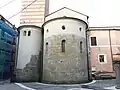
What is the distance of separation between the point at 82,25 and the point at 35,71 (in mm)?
6802

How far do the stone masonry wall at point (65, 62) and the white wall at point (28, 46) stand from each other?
1.90 meters

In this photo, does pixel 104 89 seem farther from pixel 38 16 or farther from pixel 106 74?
pixel 38 16

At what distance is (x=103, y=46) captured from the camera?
1608cm

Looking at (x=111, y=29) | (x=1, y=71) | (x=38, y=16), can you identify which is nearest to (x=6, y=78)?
(x=1, y=71)

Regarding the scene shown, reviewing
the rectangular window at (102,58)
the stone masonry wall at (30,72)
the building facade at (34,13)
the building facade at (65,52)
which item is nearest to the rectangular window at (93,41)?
the rectangular window at (102,58)

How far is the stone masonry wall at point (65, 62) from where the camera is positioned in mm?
11656

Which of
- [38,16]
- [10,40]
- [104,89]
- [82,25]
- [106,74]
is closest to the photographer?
[104,89]

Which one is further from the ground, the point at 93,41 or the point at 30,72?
the point at 93,41

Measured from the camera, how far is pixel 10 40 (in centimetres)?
1633

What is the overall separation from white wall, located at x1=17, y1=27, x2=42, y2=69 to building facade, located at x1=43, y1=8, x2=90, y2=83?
133 centimetres

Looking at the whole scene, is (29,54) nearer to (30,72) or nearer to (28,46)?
(28,46)

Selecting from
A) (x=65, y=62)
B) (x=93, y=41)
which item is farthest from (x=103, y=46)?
(x=65, y=62)

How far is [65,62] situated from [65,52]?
931mm

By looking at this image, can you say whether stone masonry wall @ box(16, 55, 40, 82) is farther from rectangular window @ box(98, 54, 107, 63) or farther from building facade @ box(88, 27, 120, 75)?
rectangular window @ box(98, 54, 107, 63)
